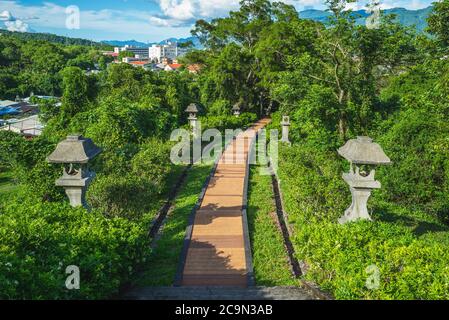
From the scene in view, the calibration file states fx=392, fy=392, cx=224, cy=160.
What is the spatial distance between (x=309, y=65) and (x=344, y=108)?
2764mm

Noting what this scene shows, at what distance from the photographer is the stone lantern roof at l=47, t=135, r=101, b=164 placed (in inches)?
312

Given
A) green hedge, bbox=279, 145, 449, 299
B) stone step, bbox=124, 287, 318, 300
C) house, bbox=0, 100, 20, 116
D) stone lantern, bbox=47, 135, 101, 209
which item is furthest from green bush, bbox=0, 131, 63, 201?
house, bbox=0, 100, 20, 116

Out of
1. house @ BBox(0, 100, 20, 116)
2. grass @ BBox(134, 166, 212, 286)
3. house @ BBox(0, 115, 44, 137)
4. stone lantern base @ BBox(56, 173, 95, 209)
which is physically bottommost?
grass @ BBox(134, 166, 212, 286)

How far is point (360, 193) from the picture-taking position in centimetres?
813

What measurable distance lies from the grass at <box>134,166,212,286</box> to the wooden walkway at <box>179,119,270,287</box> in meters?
0.27

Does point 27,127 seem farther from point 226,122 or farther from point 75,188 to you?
point 75,188

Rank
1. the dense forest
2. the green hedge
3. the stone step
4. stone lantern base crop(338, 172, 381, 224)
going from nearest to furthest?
the green hedge
the dense forest
the stone step
stone lantern base crop(338, 172, 381, 224)

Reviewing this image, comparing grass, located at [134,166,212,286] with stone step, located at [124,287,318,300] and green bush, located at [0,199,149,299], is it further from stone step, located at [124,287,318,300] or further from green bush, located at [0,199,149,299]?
green bush, located at [0,199,149,299]

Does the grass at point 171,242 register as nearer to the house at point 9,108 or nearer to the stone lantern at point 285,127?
the stone lantern at point 285,127

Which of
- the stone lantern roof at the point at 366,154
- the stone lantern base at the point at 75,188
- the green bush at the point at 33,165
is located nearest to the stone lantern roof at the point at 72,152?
the stone lantern base at the point at 75,188

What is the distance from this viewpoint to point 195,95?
3341cm

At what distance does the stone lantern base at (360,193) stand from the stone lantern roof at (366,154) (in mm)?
335

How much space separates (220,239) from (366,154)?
3.69 metres
